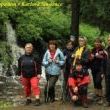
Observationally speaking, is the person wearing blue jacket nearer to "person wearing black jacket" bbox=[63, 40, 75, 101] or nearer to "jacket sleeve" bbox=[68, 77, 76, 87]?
"person wearing black jacket" bbox=[63, 40, 75, 101]

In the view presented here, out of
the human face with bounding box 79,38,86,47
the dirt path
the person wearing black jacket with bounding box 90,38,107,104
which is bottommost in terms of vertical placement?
the dirt path

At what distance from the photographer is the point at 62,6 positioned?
1579 centimetres

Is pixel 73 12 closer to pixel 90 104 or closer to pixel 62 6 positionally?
pixel 62 6

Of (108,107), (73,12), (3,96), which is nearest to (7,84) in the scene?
(3,96)

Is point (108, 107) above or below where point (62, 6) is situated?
below

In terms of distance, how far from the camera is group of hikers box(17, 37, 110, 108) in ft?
40.8

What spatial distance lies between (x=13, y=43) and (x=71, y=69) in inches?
496

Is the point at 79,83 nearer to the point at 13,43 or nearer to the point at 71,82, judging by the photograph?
the point at 71,82

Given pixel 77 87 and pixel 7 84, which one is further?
pixel 7 84

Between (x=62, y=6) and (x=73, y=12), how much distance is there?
6.16 feet

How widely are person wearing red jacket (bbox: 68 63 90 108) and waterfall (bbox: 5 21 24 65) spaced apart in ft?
34.6

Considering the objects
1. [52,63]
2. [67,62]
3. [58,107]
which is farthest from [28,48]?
[58,107]

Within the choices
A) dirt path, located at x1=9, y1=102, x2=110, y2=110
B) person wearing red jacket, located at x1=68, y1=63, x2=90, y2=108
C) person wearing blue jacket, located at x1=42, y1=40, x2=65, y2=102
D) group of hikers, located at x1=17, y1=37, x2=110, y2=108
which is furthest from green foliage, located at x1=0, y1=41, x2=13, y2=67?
person wearing red jacket, located at x1=68, y1=63, x2=90, y2=108

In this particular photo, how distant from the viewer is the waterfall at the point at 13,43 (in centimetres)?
2335
